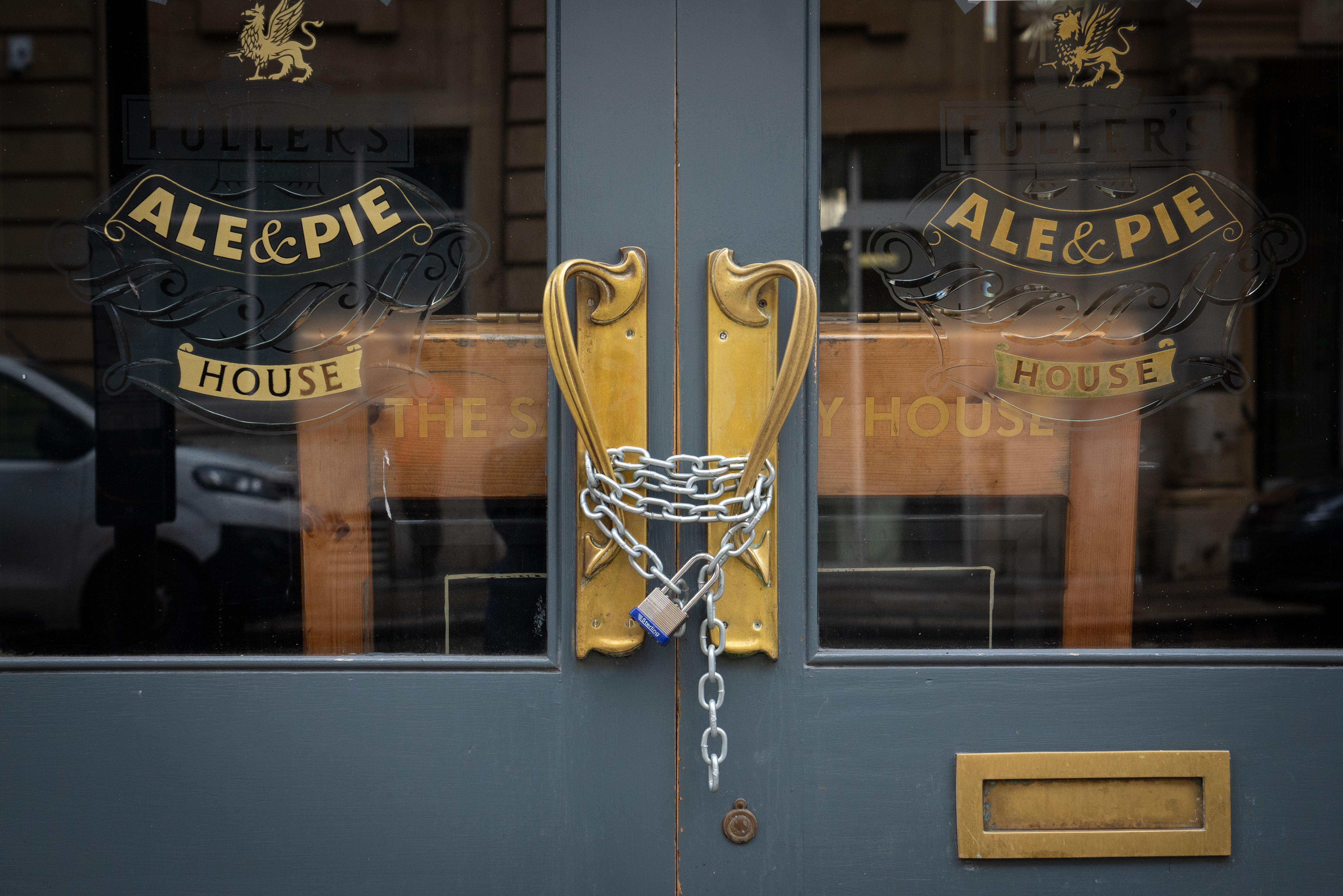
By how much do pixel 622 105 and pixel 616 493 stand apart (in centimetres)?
67

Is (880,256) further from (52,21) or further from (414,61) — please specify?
(52,21)

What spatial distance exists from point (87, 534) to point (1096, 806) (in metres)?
1.84

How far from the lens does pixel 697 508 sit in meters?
1.26

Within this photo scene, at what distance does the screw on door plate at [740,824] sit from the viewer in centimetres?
140

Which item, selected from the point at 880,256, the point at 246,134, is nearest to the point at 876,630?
the point at 880,256

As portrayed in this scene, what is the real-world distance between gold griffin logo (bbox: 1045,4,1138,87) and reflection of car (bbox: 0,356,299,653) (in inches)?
61.9

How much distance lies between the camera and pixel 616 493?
4.31 feet

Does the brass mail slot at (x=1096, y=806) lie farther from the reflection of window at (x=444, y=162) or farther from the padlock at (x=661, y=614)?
the reflection of window at (x=444, y=162)

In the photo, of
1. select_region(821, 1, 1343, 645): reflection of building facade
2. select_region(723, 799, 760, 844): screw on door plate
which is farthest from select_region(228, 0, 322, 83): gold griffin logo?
select_region(723, 799, 760, 844): screw on door plate

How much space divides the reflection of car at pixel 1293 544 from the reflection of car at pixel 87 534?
5.64 ft

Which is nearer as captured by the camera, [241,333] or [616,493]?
[616,493]

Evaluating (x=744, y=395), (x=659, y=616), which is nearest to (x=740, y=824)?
(x=659, y=616)

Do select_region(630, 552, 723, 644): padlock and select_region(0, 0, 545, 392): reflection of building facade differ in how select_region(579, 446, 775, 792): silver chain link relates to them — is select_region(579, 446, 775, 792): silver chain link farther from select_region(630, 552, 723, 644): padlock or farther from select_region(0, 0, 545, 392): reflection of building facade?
select_region(0, 0, 545, 392): reflection of building facade

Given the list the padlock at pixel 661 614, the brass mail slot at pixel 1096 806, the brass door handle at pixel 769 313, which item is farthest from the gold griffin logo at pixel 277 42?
the brass mail slot at pixel 1096 806
